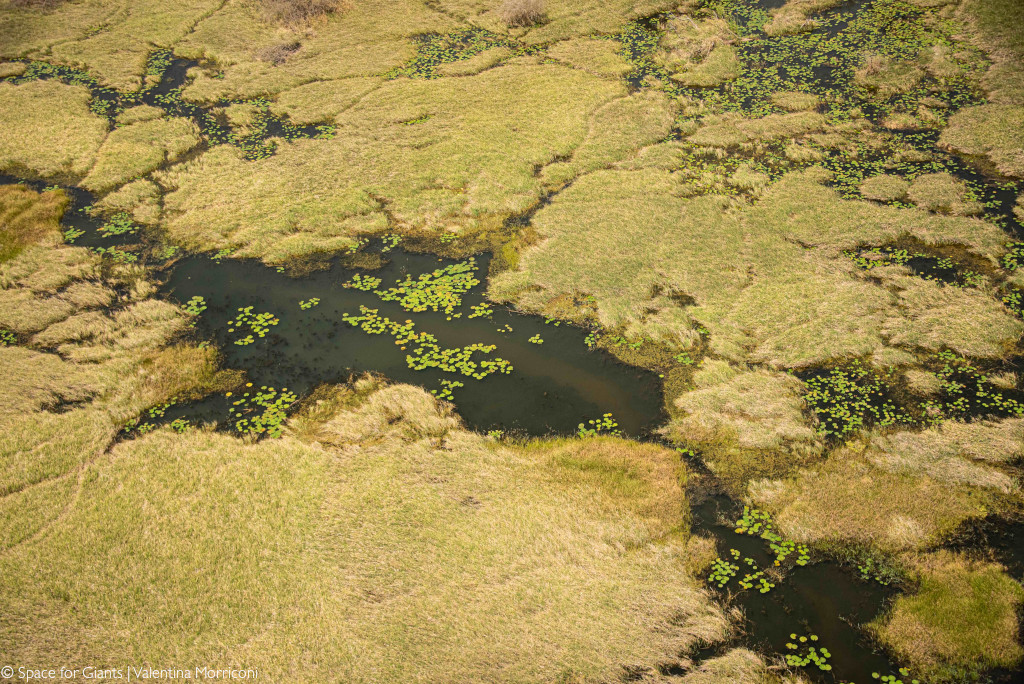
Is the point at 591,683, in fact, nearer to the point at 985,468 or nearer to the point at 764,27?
the point at 985,468

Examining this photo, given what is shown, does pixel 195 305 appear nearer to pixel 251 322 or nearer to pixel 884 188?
pixel 251 322

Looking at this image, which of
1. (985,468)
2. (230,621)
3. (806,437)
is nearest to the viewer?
(230,621)

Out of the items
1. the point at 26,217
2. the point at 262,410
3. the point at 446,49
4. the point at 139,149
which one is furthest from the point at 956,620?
the point at 446,49

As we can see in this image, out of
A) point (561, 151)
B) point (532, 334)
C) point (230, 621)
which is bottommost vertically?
point (230, 621)

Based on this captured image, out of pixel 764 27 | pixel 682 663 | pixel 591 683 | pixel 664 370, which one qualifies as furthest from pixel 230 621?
pixel 764 27

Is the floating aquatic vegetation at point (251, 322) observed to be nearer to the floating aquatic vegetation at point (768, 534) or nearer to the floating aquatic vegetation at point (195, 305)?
the floating aquatic vegetation at point (195, 305)

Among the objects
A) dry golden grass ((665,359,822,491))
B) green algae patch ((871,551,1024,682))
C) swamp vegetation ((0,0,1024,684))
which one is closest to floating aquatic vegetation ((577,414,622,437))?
swamp vegetation ((0,0,1024,684))

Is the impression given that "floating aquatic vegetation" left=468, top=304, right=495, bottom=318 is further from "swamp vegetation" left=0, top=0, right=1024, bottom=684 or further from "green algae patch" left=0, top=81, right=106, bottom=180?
"green algae patch" left=0, top=81, right=106, bottom=180
